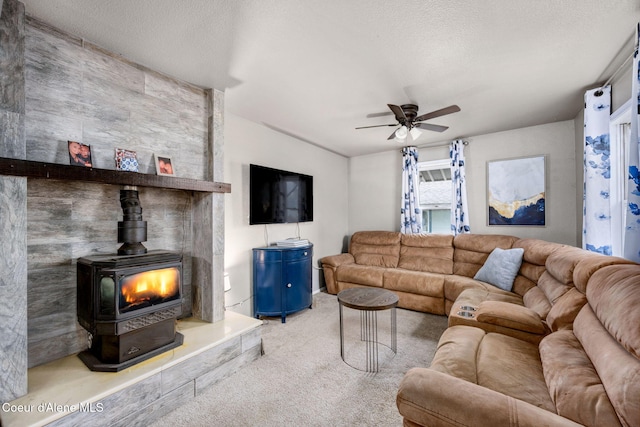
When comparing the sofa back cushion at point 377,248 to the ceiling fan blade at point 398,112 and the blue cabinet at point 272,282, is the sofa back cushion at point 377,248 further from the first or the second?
A: the ceiling fan blade at point 398,112

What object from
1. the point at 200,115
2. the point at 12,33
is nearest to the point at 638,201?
the point at 200,115

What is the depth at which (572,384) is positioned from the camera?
1142mm

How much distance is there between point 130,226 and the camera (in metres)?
1.96

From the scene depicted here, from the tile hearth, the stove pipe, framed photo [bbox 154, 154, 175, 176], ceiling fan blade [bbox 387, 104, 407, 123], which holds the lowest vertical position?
the tile hearth

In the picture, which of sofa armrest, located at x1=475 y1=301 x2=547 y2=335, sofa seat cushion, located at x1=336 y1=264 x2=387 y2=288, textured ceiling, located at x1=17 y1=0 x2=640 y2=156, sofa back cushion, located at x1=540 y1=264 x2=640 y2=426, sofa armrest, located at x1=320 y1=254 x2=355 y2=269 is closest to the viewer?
sofa back cushion, located at x1=540 y1=264 x2=640 y2=426

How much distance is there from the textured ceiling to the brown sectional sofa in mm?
1554

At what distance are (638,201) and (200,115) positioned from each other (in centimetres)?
347

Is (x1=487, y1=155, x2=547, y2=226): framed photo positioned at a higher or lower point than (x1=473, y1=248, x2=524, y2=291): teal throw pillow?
higher

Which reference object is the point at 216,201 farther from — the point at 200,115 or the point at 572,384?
the point at 572,384

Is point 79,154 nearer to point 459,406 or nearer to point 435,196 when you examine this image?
point 459,406

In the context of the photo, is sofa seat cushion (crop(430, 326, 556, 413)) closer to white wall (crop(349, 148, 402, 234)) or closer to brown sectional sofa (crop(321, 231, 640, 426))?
brown sectional sofa (crop(321, 231, 640, 426))

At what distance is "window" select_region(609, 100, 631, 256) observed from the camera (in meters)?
2.32

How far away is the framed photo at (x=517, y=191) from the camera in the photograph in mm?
3678

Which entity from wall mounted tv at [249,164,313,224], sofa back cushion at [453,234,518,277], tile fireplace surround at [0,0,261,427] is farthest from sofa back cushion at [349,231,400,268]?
tile fireplace surround at [0,0,261,427]
